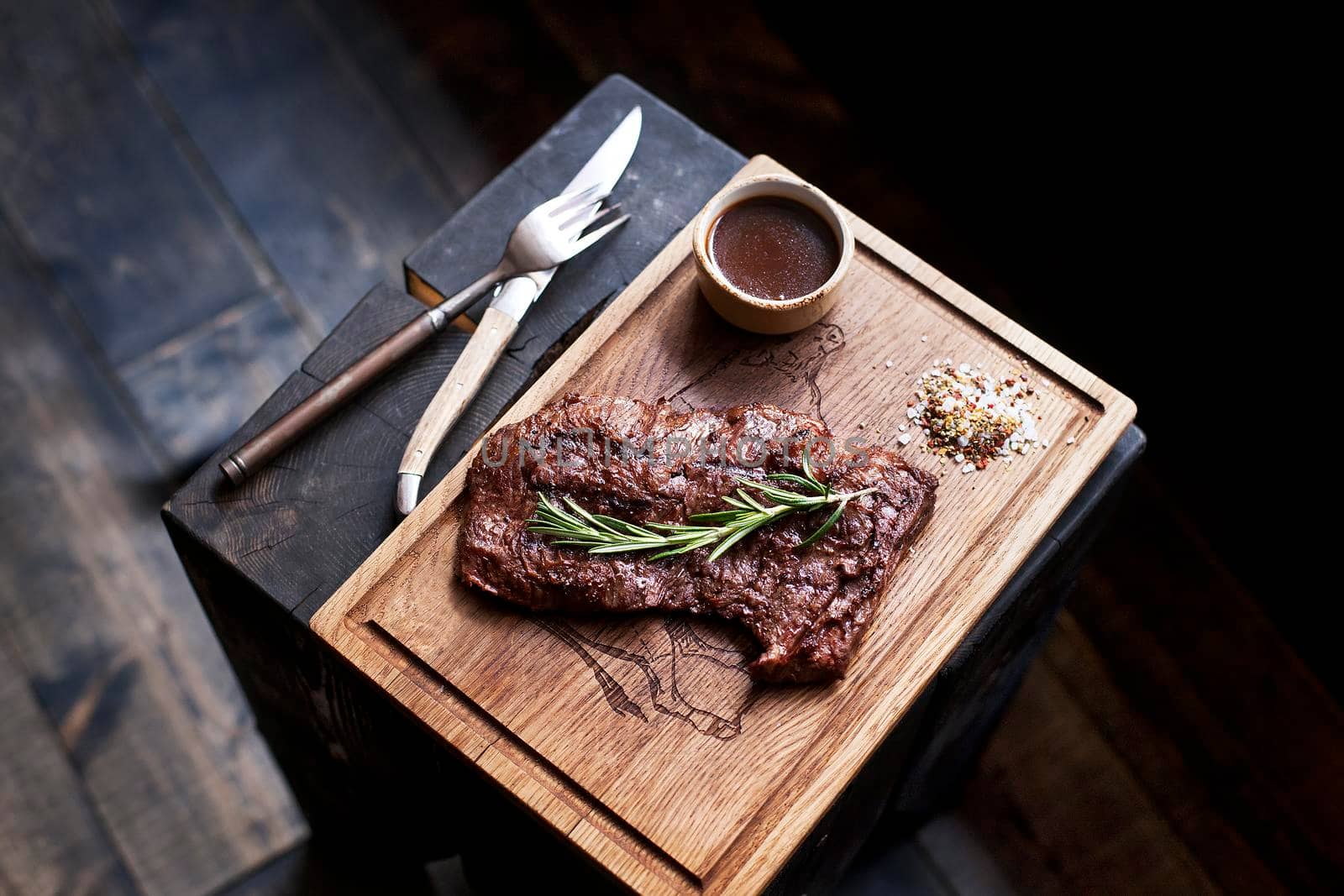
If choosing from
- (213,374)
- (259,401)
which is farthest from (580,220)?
(213,374)

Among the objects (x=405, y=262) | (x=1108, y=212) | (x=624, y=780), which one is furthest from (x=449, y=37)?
(x=624, y=780)

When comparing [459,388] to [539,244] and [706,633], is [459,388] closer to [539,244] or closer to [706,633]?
[539,244]

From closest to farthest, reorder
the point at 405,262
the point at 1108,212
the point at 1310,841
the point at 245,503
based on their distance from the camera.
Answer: the point at 245,503, the point at 405,262, the point at 1310,841, the point at 1108,212

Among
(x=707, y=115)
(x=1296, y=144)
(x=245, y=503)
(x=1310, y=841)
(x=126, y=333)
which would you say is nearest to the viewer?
(x=245, y=503)

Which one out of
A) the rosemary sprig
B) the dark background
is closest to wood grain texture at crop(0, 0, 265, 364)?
the dark background

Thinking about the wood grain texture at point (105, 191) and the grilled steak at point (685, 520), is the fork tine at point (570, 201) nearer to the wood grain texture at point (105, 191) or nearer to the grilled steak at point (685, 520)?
the grilled steak at point (685, 520)

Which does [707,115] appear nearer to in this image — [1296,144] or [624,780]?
[1296,144]

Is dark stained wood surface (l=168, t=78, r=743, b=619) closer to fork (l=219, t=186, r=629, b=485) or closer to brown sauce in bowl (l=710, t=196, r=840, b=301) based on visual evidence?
→ fork (l=219, t=186, r=629, b=485)
